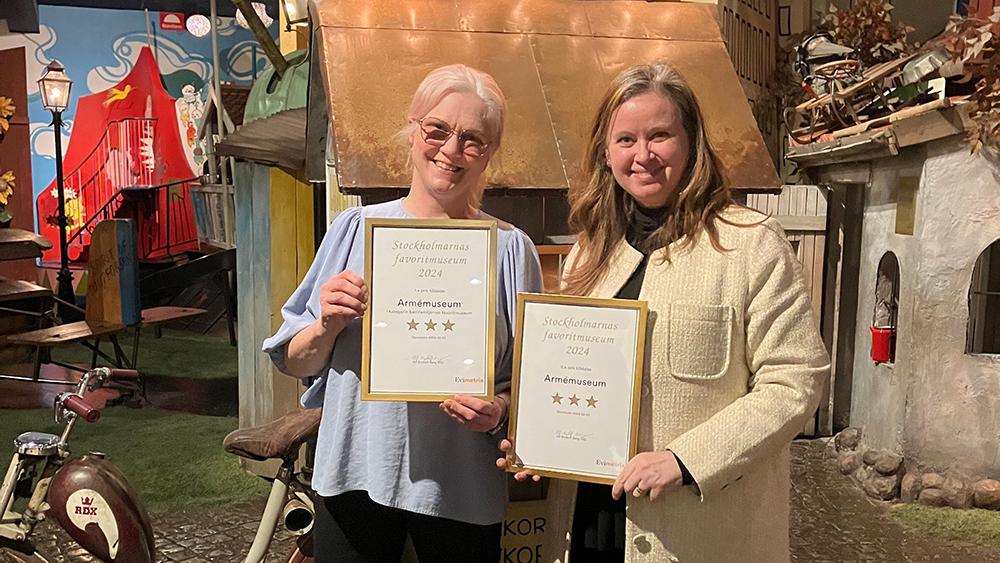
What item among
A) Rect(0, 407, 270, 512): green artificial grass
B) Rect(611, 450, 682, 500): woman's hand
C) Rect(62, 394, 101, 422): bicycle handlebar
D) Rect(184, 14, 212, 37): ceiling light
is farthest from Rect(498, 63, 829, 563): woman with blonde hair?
Rect(184, 14, 212, 37): ceiling light

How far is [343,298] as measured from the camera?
6.35 ft

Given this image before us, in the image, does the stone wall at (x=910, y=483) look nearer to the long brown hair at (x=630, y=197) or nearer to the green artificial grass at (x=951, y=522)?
the green artificial grass at (x=951, y=522)

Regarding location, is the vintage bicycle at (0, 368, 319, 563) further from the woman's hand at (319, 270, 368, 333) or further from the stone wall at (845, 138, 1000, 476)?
the stone wall at (845, 138, 1000, 476)

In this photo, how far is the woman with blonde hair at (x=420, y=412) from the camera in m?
2.01

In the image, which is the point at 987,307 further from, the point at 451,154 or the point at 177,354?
the point at 177,354

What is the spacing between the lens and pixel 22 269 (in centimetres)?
941

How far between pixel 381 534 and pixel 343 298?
60 cm

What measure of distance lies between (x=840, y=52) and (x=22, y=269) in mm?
8585

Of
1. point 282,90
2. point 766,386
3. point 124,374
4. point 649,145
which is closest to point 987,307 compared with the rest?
point 282,90

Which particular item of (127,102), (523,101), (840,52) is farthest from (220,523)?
(127,102)

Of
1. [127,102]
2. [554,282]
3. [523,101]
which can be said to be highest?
[127,102]

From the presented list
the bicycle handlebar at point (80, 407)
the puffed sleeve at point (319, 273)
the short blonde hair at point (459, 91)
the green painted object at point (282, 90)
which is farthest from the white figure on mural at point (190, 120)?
the short blonde hair at point (459, 91)

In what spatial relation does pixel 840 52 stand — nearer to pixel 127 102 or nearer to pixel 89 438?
pixel 89 438
